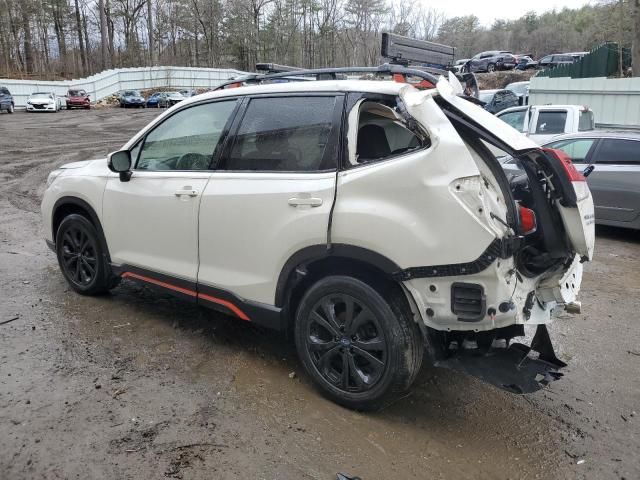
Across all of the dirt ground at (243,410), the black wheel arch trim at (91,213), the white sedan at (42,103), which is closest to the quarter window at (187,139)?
the black wheel arch trim at (91,213)

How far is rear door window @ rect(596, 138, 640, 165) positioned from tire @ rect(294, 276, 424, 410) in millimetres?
6357

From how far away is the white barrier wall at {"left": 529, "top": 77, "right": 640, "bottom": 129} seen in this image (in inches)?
671

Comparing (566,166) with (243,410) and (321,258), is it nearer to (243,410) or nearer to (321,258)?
(321,258)

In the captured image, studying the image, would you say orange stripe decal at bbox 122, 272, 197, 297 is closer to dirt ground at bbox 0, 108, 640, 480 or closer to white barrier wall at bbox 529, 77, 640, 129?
dirt ground at bbox 0, 108, 640, 480

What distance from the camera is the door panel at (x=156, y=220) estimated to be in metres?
3.89

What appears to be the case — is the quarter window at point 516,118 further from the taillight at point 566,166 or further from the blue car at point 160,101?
the blue car at point 160,101

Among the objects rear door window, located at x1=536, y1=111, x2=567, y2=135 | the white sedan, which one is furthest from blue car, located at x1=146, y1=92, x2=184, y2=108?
rear door window, located at x1=536, y1=111, x2=567, y2=135

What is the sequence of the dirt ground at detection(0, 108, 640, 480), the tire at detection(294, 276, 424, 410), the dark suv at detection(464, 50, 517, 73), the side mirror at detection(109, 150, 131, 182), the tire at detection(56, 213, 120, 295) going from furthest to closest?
the dark suv at detection(464, 50, 517, 73) < the tire at detection(56, 213, 120, 295) < the side mirror at detection(109, 150, 131, 182) < the tire at detection(294, 276, 424, 410) < the dirt ground at detection(0, 108, 640, 480)

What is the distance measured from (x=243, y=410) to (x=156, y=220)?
162cm

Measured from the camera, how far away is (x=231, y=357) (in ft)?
12.9

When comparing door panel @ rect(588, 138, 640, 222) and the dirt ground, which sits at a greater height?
door panel @ rect(588, 138, 640, 222)

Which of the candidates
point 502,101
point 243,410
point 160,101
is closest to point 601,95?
point 502,101

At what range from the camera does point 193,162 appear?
4016 millimetres

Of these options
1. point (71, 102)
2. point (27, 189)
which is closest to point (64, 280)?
point (27, 189)
